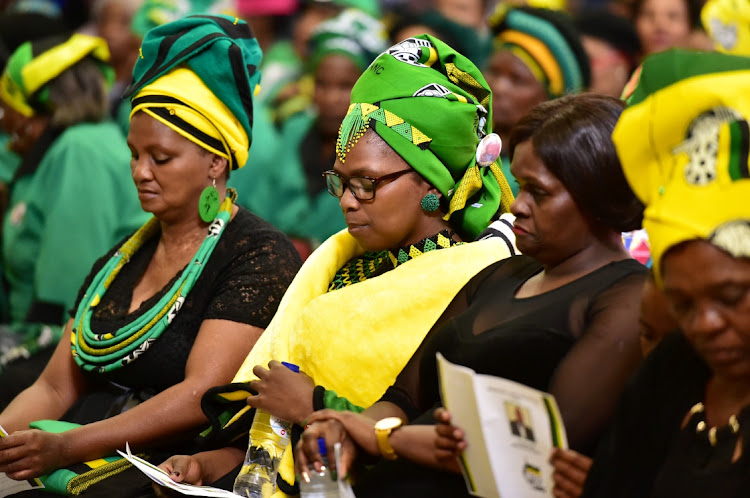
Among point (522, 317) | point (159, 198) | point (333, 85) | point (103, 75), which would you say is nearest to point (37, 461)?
point (159, 198)

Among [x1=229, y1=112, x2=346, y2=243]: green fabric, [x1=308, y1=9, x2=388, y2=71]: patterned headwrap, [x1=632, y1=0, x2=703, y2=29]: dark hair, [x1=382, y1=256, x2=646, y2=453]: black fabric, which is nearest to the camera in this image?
[x1=382, y1=256, x2=646, y2=453]: black fabric

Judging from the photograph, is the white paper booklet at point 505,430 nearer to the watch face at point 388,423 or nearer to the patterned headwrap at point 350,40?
the watch face at point 388,423

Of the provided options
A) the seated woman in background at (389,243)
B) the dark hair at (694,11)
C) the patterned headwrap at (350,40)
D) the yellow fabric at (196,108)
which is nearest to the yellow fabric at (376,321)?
the seated woman in background at (389,243)

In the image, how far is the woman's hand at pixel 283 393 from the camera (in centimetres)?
279

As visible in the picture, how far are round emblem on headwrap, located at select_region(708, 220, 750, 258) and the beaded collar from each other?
1.23 meters

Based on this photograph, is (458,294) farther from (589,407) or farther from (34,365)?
(34,365)

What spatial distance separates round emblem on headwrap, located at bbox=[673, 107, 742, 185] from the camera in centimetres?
186

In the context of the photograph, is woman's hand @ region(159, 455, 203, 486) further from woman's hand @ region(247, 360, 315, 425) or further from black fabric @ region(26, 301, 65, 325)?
black fabric @ region(26, 301, 65, 325)

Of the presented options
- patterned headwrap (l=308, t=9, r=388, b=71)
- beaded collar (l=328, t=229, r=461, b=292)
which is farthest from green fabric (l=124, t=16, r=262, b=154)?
patterned headwrap (l=308, t=9, r=388, b=71)

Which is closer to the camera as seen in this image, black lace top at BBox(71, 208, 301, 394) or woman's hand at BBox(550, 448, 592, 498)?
woman's hand at BBox(550, 448, 592, 498)

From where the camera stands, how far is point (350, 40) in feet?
21.1

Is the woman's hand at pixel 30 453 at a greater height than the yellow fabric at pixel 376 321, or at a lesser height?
lesser

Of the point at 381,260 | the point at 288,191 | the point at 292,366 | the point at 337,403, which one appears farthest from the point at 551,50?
the point at 337,403

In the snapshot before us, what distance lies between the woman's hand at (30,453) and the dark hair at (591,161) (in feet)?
5.59
